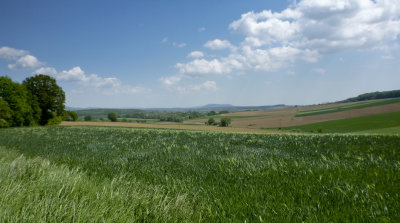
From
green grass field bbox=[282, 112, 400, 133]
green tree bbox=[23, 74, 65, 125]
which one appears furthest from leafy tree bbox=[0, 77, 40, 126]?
green grass field bbox=[282, 112, 400, 133]

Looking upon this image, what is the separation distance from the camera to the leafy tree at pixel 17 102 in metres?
38.3

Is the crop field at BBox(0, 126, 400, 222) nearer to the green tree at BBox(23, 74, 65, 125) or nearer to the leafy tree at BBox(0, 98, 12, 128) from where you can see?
the leafy tree at BBox(0, 98, 12, 128)

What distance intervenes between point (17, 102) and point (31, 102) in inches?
144

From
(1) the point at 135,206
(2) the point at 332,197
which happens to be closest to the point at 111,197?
(1) the point at 135,206

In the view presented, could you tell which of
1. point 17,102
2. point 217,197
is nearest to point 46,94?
point 17,102

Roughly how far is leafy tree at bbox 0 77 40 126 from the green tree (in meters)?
2.72

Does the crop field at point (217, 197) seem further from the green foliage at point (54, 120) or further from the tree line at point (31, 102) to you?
the green foliage at point (54, 120)

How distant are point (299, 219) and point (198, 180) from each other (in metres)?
2.15

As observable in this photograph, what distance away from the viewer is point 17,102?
1524 inches

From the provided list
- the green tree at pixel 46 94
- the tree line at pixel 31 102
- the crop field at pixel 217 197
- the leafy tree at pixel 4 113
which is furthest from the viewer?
the green tree at pixel 46 94

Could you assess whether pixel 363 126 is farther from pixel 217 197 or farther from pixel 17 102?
pixel 17 102

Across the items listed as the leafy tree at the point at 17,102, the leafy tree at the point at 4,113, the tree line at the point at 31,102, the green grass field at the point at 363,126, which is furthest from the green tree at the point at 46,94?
the green grass field at the point at 363,126

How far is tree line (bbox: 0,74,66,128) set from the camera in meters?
38.1

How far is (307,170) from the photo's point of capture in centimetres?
436
